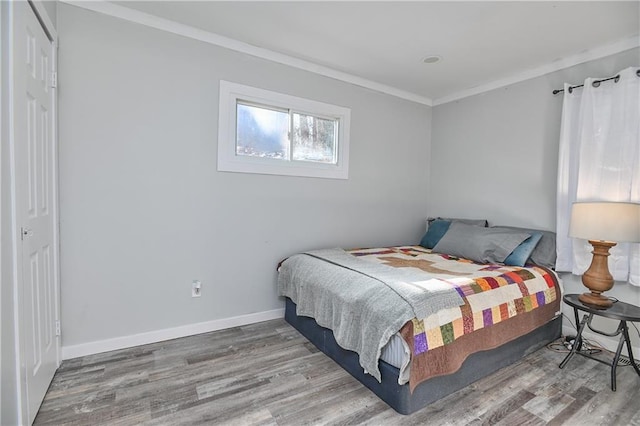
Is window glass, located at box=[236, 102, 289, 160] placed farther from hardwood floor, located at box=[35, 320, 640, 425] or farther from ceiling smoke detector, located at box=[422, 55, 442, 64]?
hardwood floor, located at box=[35, 320, 640, 425]

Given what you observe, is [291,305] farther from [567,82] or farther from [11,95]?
[567,82]

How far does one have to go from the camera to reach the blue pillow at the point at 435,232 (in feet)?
11.5

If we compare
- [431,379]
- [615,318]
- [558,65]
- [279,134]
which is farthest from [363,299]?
[558,65]

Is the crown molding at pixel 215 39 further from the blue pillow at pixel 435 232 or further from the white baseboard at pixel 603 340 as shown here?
the white baseboard at pixel 603 340

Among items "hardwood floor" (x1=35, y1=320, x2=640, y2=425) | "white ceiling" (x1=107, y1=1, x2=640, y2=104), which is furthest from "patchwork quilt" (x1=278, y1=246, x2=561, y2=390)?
"white ceiling" (x1=107, y1=1, x2=640, y2=104)

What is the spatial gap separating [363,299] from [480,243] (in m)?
1.56

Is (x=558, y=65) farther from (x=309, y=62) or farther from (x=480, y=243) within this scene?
(x=309, y=62)

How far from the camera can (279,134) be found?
3004 millimetres

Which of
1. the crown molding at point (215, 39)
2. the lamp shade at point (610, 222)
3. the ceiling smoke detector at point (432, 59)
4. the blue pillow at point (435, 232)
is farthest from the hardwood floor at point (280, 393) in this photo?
the ceiling smoke detector at point (432, 59)

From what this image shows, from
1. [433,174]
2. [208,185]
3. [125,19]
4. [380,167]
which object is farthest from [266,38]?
[433,174]

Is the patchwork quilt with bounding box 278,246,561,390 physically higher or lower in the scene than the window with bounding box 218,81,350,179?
lower

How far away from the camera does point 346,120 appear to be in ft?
10.9

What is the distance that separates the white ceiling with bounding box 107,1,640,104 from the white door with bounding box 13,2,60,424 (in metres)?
0.88

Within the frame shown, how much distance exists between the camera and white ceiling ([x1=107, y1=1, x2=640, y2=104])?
212cm
